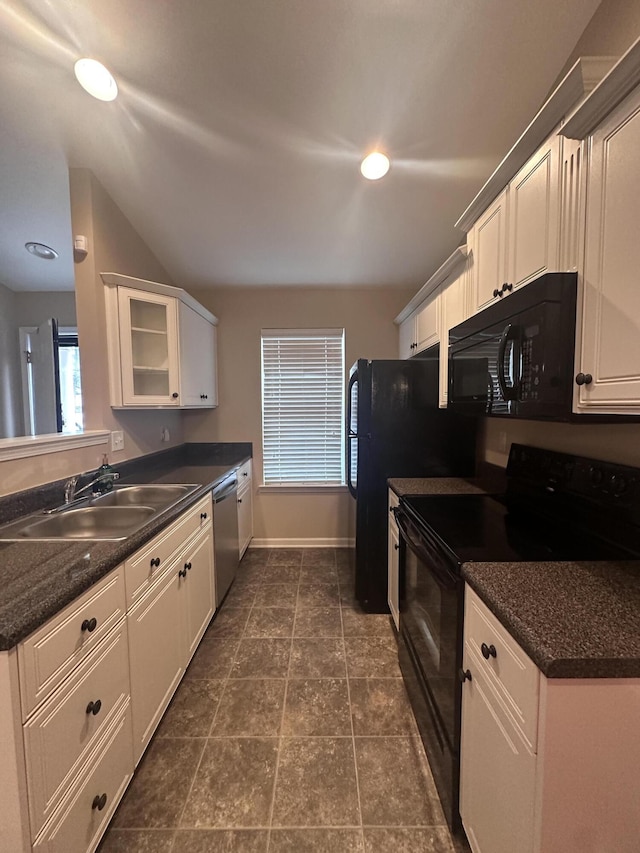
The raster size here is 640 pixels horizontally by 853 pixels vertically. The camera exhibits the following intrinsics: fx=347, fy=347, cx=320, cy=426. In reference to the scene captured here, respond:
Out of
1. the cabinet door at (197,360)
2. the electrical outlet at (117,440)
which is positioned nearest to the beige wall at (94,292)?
the electrical outlet at (117,440)

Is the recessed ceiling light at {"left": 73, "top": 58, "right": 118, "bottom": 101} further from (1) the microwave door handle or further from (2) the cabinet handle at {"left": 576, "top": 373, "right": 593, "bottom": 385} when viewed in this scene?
(2) the cabinet handle at {"left": 576, "top": 373, "right": 593, "bottom": 385}

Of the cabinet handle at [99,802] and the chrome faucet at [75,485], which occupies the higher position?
the chrome faucet at [75,485]

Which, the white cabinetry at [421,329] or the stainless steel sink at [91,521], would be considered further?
the white cabinetry at [421,329]

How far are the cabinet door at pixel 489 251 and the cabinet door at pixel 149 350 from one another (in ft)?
6.28

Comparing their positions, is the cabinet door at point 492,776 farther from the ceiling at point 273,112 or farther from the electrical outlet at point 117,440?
the ceiling at point 273,112

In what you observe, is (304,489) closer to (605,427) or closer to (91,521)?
(91,521)

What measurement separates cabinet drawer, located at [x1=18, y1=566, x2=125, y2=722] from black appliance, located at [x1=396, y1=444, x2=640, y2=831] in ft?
3.54

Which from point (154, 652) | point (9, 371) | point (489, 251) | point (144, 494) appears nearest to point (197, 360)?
point (144, 494)

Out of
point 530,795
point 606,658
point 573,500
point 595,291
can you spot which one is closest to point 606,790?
point 530,795

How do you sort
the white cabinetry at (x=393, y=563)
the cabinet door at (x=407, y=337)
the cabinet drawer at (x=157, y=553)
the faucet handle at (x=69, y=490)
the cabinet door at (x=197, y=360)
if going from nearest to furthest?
the cabinet drawer at (x=157, y=553)
the faucet handle at (x=69, y=490)
the white cabinetry at (x=393, y=563)
the cabinet door at (x=197, y=360)
the cabinet door at (x=407, y=337)

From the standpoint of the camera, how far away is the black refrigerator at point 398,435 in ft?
7.15

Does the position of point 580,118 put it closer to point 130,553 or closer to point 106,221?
point 130,553

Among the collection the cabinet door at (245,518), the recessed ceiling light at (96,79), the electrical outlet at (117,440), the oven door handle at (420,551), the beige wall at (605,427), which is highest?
the recessed ceiling light at (96,79)

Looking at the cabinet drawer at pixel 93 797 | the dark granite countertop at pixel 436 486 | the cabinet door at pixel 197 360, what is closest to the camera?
the cabinet drawer at pixel 93 797
